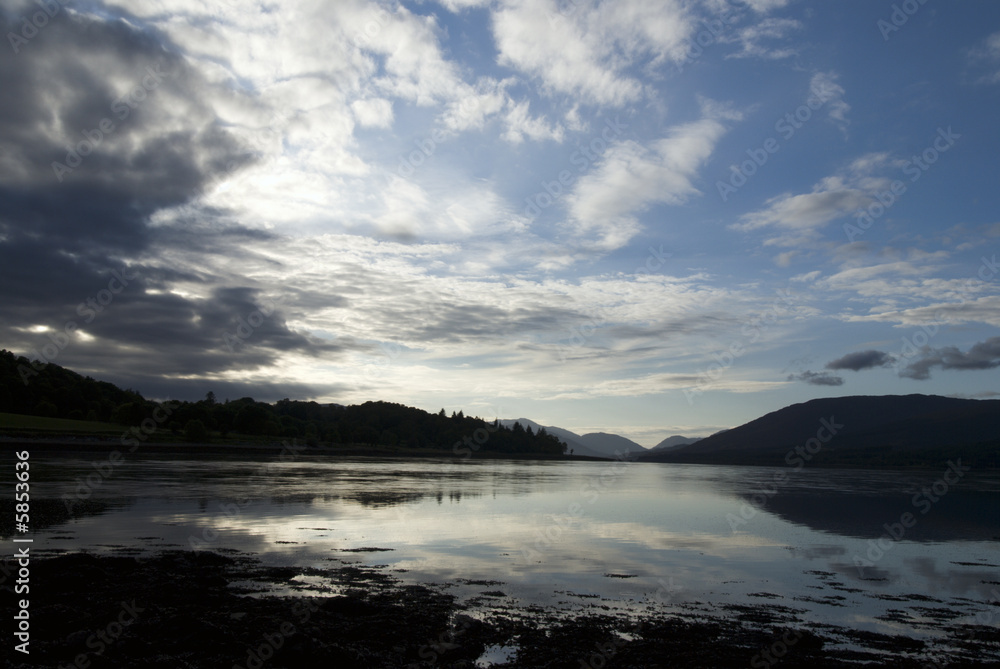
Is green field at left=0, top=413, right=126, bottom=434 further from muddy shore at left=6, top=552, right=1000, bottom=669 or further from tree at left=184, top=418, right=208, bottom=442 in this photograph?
muddy shore at left=6, top=552, right=1000, bottom=669

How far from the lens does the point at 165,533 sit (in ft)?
63.1

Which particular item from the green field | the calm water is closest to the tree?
the green field

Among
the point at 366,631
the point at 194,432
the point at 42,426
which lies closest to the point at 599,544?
the point at 366,631

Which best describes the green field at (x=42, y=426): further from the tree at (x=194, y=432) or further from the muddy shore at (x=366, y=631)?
the muddy shore at (x=366, y=631)

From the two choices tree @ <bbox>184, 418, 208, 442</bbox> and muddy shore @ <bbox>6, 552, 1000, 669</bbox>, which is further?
tree @ <bbox>184, 418, 208, 442</bbox>

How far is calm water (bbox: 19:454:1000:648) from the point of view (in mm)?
14672

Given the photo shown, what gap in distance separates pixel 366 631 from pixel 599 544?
13.3 meters

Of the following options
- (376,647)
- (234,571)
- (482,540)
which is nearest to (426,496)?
(482,540)

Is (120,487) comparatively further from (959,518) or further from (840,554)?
(959,518)

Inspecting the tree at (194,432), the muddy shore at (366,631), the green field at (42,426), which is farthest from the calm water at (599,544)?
the tree at (194,432)

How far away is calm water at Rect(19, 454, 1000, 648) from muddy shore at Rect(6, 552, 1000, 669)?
1.30 meters

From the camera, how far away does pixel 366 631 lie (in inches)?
412

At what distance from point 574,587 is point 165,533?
44.9 ft

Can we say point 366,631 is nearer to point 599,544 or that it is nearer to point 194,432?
point 599,544
